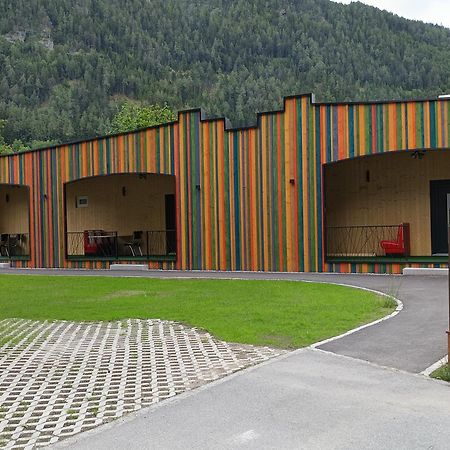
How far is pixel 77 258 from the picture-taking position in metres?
20.6


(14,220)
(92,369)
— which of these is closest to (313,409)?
(92,369)

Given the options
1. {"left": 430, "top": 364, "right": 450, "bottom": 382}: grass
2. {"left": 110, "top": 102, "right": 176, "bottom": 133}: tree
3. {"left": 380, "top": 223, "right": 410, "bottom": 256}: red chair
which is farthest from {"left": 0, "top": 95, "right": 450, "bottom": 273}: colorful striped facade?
{"left": 110, "top": 102, "right": 176, "bottom": 133}: tree

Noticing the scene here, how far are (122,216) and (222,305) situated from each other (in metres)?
13.1

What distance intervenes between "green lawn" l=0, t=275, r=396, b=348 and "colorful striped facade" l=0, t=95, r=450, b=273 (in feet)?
10.1

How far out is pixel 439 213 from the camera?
17281mm

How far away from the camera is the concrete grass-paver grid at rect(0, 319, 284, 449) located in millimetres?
4668

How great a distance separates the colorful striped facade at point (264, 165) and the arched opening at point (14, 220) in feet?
19.3

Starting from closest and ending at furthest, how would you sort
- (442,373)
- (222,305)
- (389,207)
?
1. (442,373)
2. (222,305)
3. (389,207)

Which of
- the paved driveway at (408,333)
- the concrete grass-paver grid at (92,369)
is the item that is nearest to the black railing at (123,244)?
the paved driveway at (408,333)

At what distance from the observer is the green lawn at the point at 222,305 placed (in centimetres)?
802

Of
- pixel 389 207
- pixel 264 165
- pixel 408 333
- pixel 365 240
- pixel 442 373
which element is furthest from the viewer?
pixel 365 240

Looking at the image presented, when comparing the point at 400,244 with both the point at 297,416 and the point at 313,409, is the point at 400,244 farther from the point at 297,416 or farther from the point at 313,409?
the point at 297,416

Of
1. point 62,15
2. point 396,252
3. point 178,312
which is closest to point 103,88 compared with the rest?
point 62,15

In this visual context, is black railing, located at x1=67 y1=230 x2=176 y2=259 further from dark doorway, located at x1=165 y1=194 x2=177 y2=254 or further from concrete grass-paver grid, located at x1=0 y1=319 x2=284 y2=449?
concrete grass-paver grid, located at x1=0 y1=319 x2=284 y2=449
